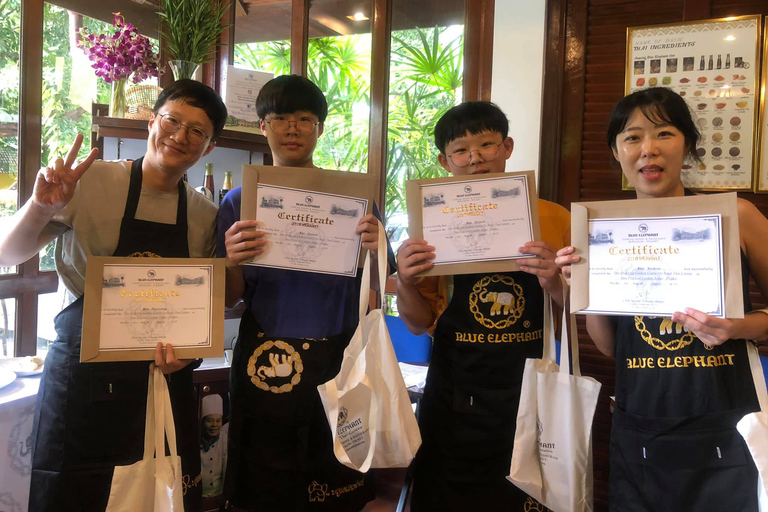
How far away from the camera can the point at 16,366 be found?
2055 millimetres

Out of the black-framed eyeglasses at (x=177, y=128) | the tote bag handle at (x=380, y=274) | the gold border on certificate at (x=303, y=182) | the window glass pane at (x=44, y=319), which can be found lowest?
the window glass pane at (x=44, y=319)

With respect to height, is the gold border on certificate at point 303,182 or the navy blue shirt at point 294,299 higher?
the gold border on certificate at point 303,182

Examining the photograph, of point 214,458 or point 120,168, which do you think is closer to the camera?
point 120,168

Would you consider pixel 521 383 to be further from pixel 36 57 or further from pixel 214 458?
pixel 36 57

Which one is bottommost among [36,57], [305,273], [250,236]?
[305,273]

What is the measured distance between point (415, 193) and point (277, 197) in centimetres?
37

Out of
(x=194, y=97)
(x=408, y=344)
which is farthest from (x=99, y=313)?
(x=408, y=344)

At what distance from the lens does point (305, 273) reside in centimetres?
155

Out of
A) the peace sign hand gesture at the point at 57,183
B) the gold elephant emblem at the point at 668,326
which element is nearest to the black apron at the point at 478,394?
the gold elephant emblem at the point at 668,326

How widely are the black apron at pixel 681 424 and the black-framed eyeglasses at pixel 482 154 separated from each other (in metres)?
0.57

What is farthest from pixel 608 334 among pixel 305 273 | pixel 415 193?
pixel 305 273

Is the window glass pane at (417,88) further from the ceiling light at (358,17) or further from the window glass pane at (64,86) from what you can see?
the window glass pane at (64,86)

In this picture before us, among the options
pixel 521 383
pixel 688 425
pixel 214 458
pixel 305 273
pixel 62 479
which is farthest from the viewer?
pixel 214 458

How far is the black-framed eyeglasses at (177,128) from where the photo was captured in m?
1.46
